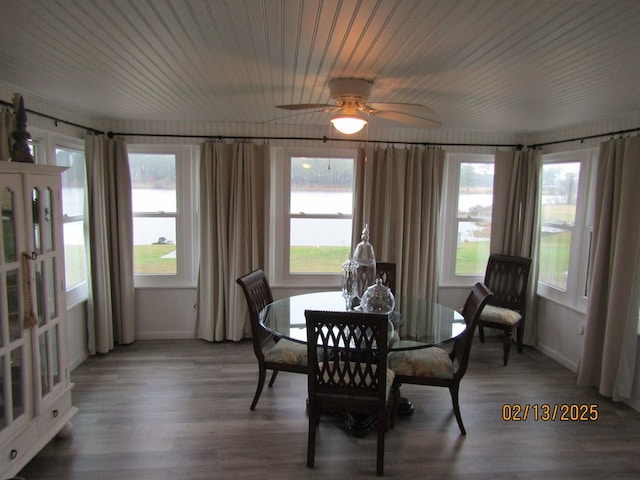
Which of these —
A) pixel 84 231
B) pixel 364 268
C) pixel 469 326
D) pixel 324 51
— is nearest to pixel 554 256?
pixel 469 326

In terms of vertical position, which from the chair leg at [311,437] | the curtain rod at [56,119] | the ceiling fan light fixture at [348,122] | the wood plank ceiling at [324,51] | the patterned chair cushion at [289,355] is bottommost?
the chair leg at [311,437]

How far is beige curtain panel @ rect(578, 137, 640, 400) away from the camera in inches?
120

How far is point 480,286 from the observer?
9.86 ft

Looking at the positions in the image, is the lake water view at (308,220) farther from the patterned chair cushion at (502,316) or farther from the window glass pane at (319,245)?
the patterned chair cushion at (502,316)

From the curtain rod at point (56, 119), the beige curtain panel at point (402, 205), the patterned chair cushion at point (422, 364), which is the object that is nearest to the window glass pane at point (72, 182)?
the curtain rod at point (56, 119)

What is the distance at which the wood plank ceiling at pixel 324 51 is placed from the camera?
1483 mm

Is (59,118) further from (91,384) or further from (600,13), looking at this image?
(600,13)

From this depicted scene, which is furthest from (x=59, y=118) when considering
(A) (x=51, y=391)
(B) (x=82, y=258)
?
(A) (x=51, y=391)

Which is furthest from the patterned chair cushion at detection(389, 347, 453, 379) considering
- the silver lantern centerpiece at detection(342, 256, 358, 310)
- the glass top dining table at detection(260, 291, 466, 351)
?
the silver lantern centerpiece at detection(342, 256, 358, 310)

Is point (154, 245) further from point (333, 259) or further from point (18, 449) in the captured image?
point (18, 449)

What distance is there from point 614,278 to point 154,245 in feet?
13.9

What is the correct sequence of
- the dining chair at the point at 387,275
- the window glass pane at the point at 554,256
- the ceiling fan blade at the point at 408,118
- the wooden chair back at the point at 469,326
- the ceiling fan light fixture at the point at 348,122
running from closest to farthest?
the ceiling fan light fixture at the point at 348,122, the ceiling fan blade at the point at 408,118, the wooden chair back at the point at 469,326, the dining chair at the point at 387,275, the window glass pane at the point at 554,256

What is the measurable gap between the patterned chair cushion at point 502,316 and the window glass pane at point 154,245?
3.30 m

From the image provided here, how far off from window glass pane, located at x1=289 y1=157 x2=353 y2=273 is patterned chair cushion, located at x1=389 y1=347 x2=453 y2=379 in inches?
72.7
